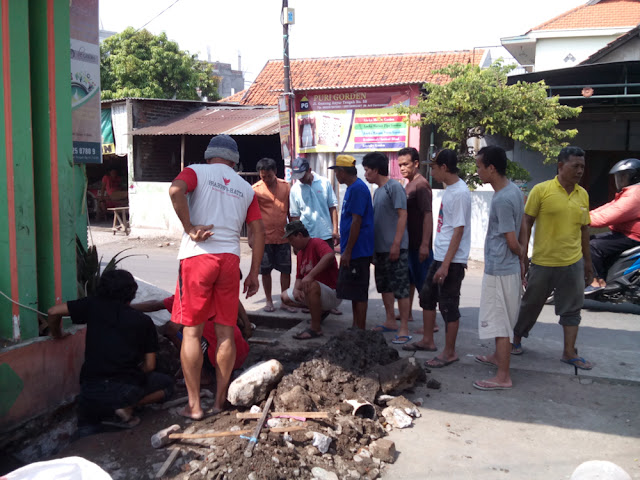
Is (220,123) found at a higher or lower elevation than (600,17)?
lower

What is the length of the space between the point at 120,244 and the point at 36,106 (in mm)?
10227

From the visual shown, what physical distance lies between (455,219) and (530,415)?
63.3 inches

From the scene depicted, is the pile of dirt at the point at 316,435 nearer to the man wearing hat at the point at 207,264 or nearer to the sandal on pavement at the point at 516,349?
the man wearing hat at the point at 207,264

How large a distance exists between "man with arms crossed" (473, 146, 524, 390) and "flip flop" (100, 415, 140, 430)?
2.53 meters

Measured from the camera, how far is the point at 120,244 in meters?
13.8

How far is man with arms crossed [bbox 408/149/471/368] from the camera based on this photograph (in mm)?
4707

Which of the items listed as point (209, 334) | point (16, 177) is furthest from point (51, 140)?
point (209, 334)

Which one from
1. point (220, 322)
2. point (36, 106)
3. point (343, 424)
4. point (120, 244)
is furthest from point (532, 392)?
point (120, 244)

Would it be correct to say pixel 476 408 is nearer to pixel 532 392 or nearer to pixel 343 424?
pixel 532 392

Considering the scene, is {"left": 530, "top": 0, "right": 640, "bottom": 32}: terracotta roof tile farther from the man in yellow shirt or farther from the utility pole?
the man in yellow shirt

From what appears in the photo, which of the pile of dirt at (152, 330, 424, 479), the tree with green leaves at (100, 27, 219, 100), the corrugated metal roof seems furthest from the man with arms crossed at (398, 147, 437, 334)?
the tree with green leaves at (100, 27, 219, 100)

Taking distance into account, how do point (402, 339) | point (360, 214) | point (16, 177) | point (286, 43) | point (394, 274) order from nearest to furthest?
point (16, 177)
point (360, 214)
point (402, 339)
point (394, 274)
point (286, 43)

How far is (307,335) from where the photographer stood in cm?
545

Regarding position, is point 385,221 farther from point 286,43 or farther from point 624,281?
point 286,43
